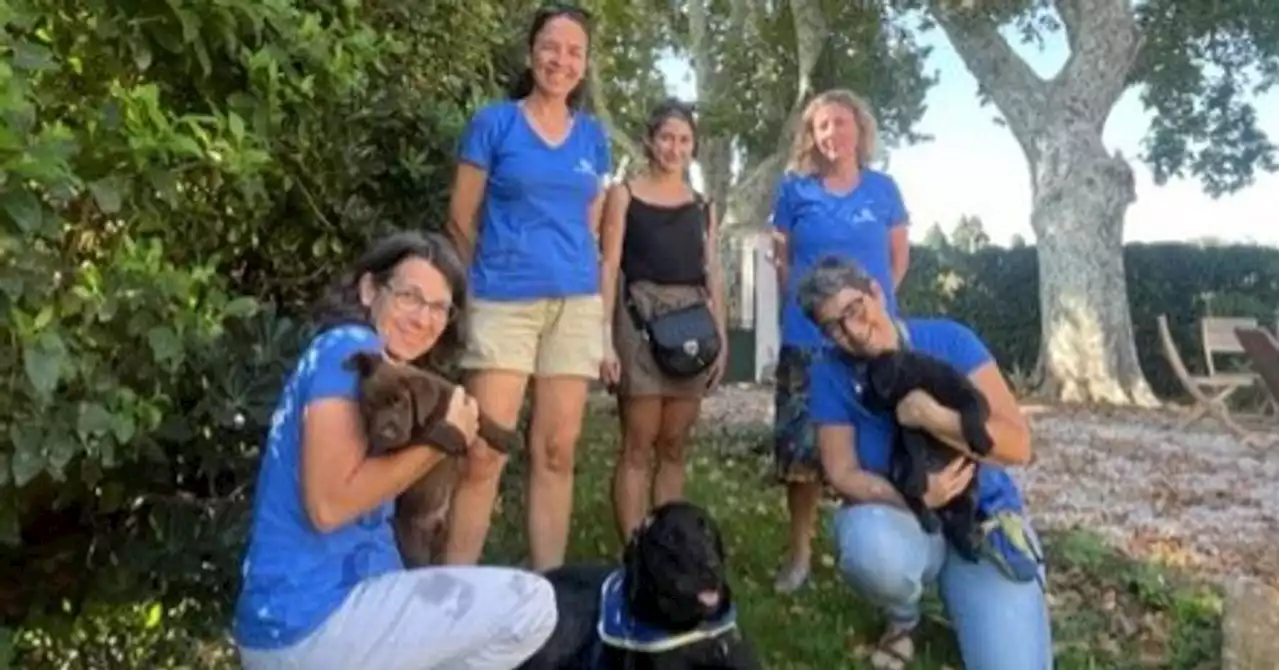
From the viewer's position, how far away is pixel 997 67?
2128 centimetres

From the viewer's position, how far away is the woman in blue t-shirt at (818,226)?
583 cm

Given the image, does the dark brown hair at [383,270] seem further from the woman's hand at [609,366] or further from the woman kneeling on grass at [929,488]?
the woman's hand at [609,366]

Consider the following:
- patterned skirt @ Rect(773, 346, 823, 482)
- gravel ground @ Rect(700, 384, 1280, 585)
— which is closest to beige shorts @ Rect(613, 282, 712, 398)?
patterned skirt @ Rect(773, 346, 823, 482)

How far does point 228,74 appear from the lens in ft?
13.6

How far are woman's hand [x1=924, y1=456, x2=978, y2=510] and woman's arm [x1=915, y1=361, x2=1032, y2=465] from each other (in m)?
0.05

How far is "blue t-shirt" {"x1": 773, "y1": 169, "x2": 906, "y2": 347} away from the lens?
5.83m

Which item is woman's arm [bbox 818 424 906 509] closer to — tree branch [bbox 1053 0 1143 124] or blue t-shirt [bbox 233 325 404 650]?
blue t-shirt [bbox 233 325 404 650]

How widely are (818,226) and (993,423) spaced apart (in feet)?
4.69

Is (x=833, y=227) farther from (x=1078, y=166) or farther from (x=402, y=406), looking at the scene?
(x=1078, y=166)

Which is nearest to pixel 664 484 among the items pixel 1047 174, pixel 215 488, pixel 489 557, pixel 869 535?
pixel 489 557

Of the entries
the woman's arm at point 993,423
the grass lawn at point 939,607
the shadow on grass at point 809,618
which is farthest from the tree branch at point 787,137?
the woman's arm at point 993,423

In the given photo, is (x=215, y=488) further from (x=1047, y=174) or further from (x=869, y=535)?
(x=1047, y=174)

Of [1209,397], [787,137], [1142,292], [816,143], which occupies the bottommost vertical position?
[1209,397]

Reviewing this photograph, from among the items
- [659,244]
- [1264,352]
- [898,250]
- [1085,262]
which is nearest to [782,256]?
[898,250]
